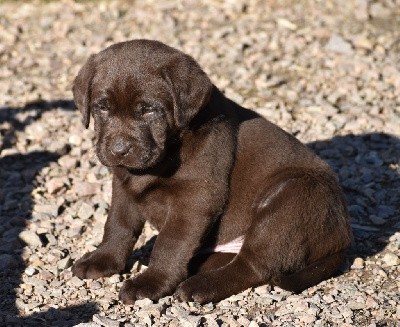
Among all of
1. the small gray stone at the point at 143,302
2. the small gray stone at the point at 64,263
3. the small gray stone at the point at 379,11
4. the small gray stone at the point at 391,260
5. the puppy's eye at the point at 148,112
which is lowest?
the small gray stone at the point at 391,260

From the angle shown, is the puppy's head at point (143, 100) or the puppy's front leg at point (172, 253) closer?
the puppy's head at point (143, 100)

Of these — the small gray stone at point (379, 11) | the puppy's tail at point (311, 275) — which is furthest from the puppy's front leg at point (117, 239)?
the small gray stone at point (379, 11)

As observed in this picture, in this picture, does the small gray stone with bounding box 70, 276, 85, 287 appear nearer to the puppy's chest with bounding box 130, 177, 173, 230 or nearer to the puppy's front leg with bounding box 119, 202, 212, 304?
the puppy's front leg with bounding box 119, 202, 212, 304

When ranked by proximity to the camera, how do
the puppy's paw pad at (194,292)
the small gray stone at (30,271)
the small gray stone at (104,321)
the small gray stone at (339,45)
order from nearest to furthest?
the small gray stone at (104,321) < the puppy's paw pad at (194,292) < the small gray stone at (30,271) < the small gray stone at (339,45)

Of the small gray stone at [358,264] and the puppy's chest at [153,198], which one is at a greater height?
the puppy's chest at [153,198]

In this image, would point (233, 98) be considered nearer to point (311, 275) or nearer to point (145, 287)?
point (311, 275)

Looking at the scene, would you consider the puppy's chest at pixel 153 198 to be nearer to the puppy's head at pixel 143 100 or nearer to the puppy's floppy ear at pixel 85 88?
the puppy's head at pixel 143 100

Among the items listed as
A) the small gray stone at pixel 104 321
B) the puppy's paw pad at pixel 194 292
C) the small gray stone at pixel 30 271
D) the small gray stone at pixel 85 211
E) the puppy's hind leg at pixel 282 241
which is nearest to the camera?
the small gray stone at pixel 104 321
